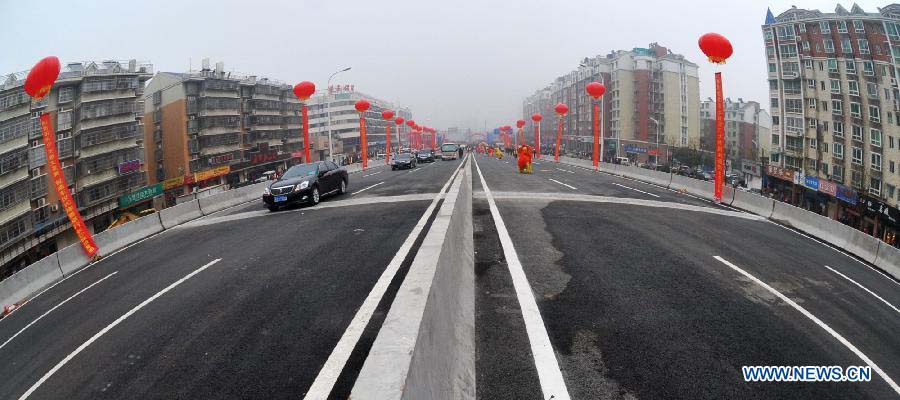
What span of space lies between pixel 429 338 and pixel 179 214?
1418cm

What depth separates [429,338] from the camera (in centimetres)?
329

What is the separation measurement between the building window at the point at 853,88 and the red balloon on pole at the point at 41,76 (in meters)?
59.5

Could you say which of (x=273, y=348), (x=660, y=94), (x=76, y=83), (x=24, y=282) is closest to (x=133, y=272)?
(x=24, y=282)

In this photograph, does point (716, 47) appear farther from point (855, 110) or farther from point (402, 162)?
point (855, 110)

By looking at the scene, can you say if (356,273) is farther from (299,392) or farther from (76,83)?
(76,83)

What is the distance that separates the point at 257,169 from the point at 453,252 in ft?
232

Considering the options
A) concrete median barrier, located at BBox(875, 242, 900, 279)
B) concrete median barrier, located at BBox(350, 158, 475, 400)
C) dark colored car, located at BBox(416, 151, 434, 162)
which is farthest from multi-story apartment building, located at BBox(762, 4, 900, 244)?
concrete median barrier, located at BBox(350, 158, 475, 400)

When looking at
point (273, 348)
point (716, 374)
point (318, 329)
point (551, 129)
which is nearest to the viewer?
point (716, 374)

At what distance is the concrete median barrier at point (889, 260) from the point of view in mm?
9812

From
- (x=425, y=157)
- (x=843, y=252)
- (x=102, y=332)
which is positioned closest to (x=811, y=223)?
(x=843, y=252)

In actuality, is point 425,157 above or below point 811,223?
above

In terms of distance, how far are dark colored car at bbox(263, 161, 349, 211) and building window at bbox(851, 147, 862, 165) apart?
49267mm

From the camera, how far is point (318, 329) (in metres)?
5.08

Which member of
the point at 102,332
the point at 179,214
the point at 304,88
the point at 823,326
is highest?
the point at 304,88
